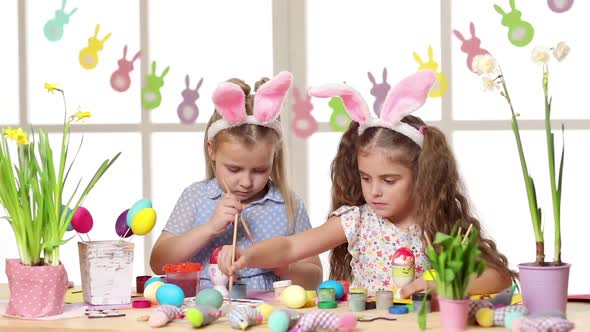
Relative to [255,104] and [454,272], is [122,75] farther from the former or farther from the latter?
[454,272]

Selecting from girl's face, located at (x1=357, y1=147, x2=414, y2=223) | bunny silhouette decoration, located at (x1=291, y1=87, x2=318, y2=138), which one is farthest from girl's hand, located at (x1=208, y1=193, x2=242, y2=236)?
bunny silhouette decoration, located at (x1=291, y1=87, x2=318, y2=138)

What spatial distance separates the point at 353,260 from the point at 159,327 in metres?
0.83

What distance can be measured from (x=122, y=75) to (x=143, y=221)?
243 cm

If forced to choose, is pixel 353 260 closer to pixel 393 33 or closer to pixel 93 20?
pixel 393 33

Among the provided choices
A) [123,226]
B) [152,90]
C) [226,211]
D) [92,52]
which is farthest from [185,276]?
[92,52]

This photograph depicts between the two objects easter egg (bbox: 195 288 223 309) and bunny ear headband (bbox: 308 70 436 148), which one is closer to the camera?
easter egg (bbox: 195 288 223 309)

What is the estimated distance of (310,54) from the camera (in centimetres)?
430

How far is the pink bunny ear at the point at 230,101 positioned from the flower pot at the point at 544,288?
89cm

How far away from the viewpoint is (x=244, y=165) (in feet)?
8.70

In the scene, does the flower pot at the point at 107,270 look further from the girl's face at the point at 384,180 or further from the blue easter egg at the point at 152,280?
the girl's face at the point at 384,180

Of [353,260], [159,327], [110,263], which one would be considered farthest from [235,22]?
[159,327]

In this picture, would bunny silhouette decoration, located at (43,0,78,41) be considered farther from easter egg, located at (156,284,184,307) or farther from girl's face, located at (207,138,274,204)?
easter egg, located at (156,284,184,307)

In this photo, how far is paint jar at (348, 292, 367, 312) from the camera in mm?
2088

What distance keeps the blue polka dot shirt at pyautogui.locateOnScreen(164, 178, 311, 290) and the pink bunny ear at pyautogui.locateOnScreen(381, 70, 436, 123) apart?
Result: 497 mm
